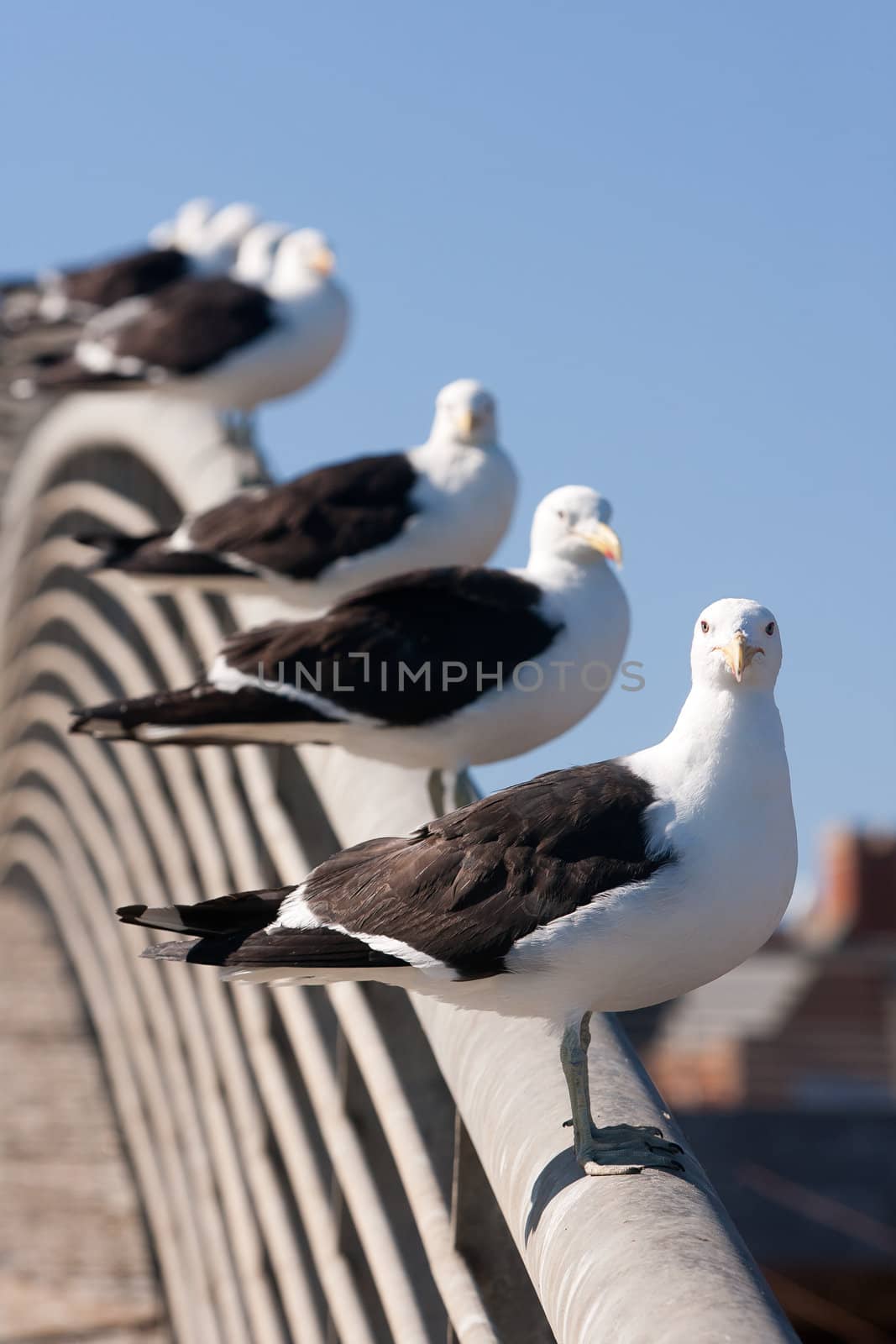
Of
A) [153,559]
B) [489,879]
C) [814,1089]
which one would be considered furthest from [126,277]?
[814,1089]

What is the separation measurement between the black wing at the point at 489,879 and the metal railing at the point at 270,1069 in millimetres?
298

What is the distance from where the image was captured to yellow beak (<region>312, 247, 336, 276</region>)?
28.2ft

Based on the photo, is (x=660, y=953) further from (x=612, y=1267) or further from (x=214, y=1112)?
(x=214, y=1112)

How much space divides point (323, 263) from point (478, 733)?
510 centimetres

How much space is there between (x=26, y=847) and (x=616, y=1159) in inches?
485

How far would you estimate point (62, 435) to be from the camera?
10.9m

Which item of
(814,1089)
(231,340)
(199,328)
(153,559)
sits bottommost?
(814,1089)

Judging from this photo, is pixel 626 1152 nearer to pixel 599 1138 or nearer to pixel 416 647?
pixel 599 1138

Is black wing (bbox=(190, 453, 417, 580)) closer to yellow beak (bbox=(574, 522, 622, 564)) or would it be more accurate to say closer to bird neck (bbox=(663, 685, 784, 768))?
yellow beak (bbox=(574, 522, 622, 564))

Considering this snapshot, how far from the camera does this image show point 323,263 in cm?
861

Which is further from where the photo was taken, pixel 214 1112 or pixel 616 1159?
pixel 214 1112

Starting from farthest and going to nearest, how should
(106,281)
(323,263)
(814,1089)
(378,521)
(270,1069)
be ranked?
(814,1089) → (106,281) → (323,263) → (270,1069) → (378,521)

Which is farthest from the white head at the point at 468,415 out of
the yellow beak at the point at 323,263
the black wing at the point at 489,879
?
the yellow beak at the point at 323,263

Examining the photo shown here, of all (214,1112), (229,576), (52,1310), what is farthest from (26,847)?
(229,576)
